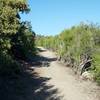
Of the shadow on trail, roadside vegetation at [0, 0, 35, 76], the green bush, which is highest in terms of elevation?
roadside vegetation at [0, 0, 35, 76]

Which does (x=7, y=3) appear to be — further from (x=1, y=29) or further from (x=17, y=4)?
(x=1, y=29)

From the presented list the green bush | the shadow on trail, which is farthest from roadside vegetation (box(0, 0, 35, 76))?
the shadow on trail

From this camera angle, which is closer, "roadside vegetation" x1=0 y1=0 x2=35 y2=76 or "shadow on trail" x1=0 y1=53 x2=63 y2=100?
"shadow on trail" x1=0 y1=53 x2=63 y2=100

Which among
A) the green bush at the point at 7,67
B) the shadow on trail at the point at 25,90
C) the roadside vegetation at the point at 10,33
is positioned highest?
the roadside vegetation at the point at 10,33

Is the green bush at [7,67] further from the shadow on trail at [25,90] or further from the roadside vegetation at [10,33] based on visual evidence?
the shadow on trail at [25,90]

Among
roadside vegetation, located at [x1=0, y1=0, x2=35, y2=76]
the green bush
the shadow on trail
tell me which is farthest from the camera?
roadside vegetation, located at [x1=0, y1=0, x2=35, y2=76]

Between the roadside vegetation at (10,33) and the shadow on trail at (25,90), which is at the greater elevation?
the roadside vegetation at (10,33)

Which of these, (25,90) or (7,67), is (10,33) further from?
(25,90)

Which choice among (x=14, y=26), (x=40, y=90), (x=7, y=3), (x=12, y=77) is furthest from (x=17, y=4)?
(x=40, y=90)

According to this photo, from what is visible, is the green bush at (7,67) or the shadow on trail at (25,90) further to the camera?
the green bush at (7,67)

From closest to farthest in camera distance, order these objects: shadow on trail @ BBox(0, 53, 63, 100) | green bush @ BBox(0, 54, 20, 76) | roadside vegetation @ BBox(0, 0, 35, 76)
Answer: shadow on trail @ BBox(0, 53, 63, 100), green bush @ BBox(0, 54, 20, 76), roadside vegetation @ BBox(0, 0, 35, 76)

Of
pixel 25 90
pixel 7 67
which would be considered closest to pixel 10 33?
pixel 7 67

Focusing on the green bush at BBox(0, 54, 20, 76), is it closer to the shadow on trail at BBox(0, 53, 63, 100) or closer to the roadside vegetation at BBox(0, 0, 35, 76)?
the roadside vegetation at BBox(0, 0, 35, 76)

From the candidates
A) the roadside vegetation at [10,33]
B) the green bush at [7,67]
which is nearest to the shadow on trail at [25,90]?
the green bush at [7,67]
